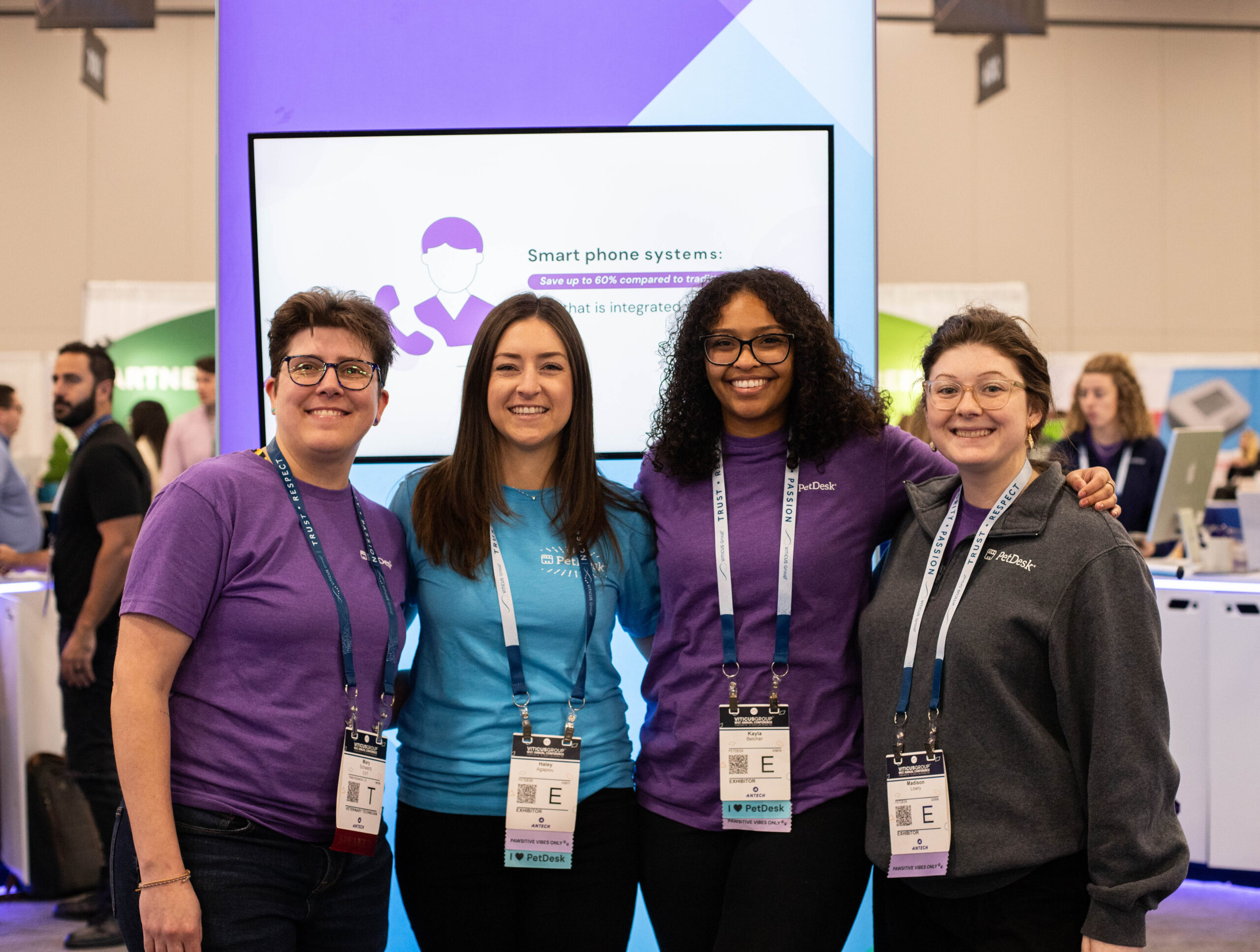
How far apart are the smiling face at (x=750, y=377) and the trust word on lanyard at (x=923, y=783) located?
46 centimetres

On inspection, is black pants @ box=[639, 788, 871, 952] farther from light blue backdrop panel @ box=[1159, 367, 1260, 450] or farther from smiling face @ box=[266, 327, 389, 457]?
light blue backdrop panel @ box=[1159, 367, 1260, 450]

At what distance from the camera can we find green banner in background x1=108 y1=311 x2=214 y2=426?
7977mm

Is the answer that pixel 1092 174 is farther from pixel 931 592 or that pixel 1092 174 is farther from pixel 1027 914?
pixel 1027 914

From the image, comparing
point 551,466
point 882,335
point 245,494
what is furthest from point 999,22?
point 245,494

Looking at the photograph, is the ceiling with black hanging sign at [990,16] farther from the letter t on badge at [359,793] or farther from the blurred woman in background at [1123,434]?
the letter t on badge at [359,793]

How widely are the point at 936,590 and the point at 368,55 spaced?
6.55 ft

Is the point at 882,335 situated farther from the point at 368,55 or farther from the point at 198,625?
the point at 198,625

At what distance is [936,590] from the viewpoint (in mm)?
1671

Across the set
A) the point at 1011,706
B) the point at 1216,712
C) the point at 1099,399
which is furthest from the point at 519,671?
the point at 1099,399

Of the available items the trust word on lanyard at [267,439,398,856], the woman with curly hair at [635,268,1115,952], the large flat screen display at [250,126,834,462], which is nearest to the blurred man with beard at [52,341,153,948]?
the large flat screen display at [250,126,834,462]

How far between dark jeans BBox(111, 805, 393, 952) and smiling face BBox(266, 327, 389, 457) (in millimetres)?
598

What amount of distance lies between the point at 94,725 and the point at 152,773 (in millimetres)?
2567

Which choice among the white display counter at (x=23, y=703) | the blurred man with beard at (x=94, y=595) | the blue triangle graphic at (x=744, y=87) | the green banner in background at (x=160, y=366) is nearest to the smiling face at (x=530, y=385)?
the blue triangle graphic at (x=744, y=87)

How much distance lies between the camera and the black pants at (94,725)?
362 cm
